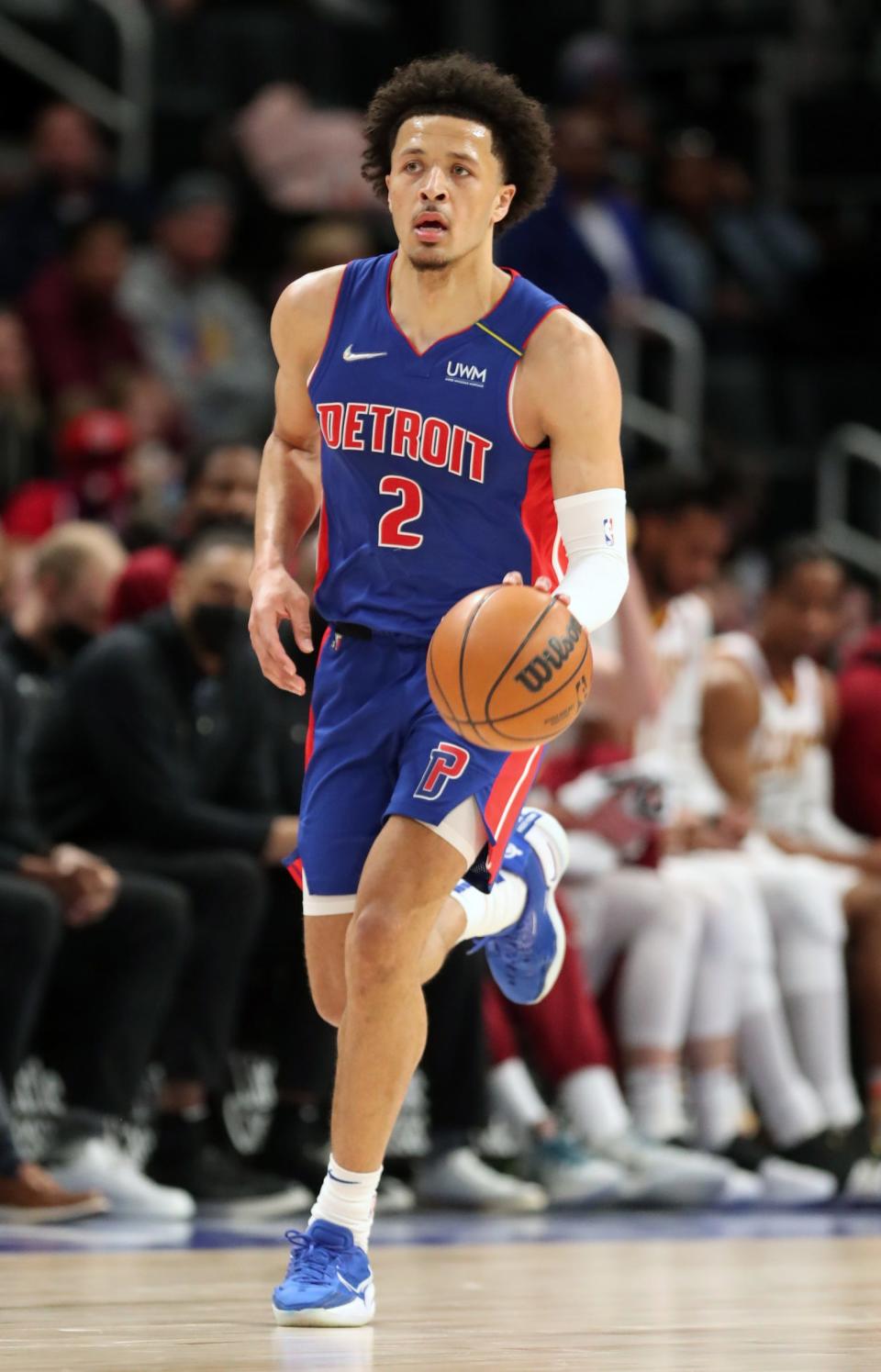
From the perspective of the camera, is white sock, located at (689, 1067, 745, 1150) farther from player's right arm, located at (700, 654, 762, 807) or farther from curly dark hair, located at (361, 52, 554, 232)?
curly dark hair, located at (361, 52, 554, 232)

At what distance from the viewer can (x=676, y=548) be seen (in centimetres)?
791

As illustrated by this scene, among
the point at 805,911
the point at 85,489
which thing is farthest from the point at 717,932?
the point at 85,489

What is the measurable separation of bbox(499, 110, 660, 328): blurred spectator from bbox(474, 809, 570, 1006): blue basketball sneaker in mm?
6151

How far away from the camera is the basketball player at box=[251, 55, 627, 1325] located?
4.23 meters

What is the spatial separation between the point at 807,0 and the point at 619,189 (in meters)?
3.26

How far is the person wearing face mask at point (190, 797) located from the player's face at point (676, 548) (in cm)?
159

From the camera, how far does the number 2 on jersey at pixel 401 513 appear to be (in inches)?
175

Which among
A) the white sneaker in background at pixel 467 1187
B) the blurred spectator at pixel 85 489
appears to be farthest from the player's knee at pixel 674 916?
the blurred spectator at pixel 85 489

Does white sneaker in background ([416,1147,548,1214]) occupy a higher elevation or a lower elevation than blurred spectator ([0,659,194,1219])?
lower

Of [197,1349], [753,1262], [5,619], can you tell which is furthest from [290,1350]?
[5,619]

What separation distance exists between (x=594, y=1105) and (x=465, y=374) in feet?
10.8

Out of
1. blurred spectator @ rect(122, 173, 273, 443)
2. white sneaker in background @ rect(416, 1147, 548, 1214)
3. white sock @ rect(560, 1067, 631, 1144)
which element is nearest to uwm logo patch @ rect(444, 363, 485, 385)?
white sneaker in background @ rect(416, 1147, 548, 1214)

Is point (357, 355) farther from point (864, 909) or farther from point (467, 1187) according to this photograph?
point (864, 909)

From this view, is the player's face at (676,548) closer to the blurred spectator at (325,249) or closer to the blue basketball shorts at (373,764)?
the blue basketball shorts at (373,764)
